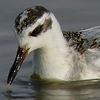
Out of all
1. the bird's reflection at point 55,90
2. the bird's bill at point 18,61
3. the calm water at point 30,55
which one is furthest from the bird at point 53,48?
the calm water at point 30,55

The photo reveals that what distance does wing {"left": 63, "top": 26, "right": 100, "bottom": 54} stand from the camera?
34.0 ft

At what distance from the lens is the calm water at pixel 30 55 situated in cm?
986

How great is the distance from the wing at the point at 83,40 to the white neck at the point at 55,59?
295 millimetres

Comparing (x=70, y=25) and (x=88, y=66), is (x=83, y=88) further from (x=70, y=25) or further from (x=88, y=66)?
(x=70, y=25)

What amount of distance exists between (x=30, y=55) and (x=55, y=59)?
2.12 meters

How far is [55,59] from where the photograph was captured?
10117 mm

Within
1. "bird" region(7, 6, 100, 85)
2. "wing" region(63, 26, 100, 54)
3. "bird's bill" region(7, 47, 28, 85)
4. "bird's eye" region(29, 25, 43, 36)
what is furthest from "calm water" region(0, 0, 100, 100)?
"bird's eye" region(29, 25, 43, 36)

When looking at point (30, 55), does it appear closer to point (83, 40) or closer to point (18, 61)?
point (83, 40)

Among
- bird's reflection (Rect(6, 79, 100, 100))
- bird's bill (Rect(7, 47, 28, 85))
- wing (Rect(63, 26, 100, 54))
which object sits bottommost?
bird's reflection (Rect(6, 79, 100, 100))

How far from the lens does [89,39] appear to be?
35.0ft

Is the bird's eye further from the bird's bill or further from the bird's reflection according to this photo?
the bird's reflection

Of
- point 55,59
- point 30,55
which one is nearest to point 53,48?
point 55,59

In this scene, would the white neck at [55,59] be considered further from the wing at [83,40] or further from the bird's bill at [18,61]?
the bird's bill at [18,61]

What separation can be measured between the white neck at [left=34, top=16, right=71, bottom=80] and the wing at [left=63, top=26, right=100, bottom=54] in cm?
30
